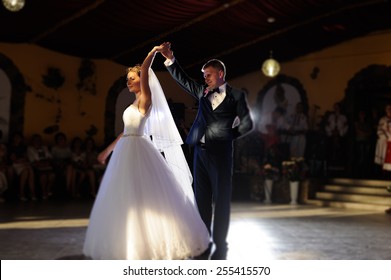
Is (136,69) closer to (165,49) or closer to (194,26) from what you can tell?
(165,49)

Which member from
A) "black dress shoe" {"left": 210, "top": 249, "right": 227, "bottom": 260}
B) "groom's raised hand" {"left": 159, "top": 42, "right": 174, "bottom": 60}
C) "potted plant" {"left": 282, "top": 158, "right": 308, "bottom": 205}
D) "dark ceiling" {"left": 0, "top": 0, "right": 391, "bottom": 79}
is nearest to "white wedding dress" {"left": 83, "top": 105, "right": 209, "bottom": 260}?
"black dress shoe" {"left": 210, "top": 249, "right": 227, "bottom": 260}

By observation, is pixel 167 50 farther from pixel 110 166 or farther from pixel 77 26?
pixel 77 26

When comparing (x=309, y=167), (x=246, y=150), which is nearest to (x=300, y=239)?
(x=246, y=150)

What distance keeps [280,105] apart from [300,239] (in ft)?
22.3

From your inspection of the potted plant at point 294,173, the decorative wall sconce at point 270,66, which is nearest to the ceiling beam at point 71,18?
the decorative wall sconce at point 270,66

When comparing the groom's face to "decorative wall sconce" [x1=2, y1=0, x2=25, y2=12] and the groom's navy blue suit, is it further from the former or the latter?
"decorative wall sconce" [x1=2, y1=0, x2=25, y2=12]

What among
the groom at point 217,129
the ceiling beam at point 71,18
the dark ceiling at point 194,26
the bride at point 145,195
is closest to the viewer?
the groom at point 217,129

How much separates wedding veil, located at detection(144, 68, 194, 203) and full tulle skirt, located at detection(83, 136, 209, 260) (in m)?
0.07

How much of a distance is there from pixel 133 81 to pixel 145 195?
26.6 inches

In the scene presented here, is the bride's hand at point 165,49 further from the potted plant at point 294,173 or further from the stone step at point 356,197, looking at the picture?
the stone step at point 356,197

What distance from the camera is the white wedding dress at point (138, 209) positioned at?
2.67 meters

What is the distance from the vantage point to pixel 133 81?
2604 millimetres

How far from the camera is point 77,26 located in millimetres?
5684

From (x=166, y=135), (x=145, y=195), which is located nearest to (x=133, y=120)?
(x=166, y=135)
